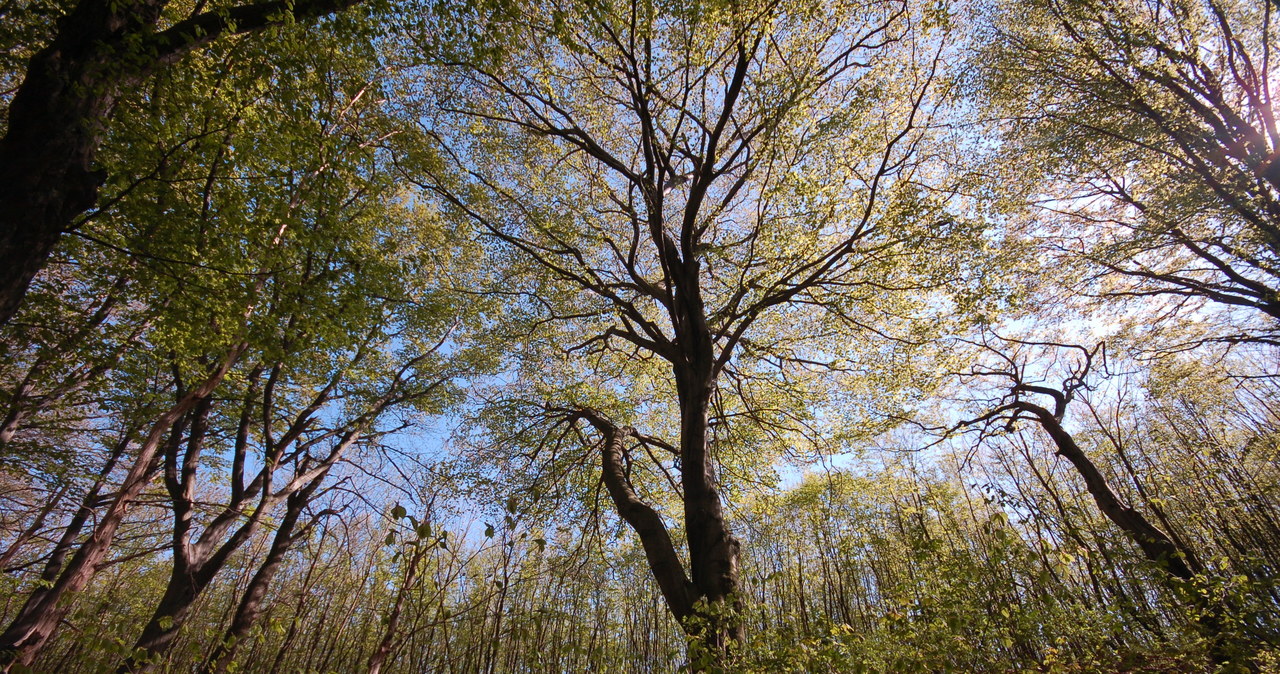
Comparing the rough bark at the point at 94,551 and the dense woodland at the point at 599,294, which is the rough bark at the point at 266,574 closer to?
the dense woodland at the point at 599,294

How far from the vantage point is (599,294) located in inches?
298

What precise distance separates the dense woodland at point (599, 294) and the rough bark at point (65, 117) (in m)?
0.02

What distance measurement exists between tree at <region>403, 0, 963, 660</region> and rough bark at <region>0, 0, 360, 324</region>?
2.23m

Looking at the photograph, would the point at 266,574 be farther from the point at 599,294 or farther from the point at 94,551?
the point at 599,294

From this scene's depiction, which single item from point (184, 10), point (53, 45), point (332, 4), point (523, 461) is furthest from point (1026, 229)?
point (184, 10)

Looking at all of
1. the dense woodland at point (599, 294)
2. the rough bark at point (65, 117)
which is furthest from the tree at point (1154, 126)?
the rough bark at point (65, 117)

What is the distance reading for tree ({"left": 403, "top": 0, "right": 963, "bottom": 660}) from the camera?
5074 millimetres

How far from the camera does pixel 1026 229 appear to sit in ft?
31.0

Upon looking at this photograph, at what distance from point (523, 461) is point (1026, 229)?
11.1 metres

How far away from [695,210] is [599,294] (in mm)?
2548

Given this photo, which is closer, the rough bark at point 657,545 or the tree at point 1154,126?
the rough bark at point 657,545

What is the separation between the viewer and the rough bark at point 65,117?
2686 mm

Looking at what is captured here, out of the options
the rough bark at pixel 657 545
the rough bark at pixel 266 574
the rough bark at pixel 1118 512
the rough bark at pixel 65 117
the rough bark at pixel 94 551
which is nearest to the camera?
the rough bark at pixel 65 117

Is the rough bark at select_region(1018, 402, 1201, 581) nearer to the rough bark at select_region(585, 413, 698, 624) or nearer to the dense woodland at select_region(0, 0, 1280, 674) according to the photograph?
the dense woodland at select_region(0, 0, 1280, 674)
